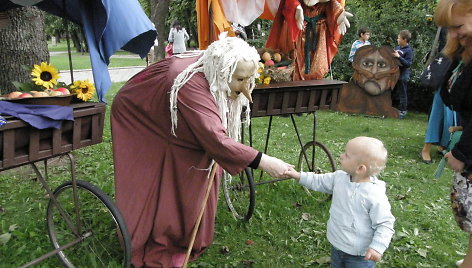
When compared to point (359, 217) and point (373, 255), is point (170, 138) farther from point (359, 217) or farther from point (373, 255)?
point (373, 255)

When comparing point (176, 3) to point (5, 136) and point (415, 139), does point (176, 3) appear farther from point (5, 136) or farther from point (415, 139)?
point (5, 136)

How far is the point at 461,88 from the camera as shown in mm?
2250

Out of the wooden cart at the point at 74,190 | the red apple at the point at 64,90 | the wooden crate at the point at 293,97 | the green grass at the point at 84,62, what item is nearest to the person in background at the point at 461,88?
the wooden crate at the point at 293,97

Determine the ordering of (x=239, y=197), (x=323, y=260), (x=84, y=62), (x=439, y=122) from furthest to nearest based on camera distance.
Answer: (x=84, y=62) < (x=439, y=122) < (x=239, y=197) < (x=323, y=260)

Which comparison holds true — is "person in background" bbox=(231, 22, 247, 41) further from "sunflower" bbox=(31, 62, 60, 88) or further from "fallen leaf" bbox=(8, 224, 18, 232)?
"fallen leaf" bbox=(8, 224, 18, 232)

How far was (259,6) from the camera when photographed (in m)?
4.19

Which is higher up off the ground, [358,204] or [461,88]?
[461,88]

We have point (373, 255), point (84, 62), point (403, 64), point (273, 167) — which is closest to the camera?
point (373, 255)

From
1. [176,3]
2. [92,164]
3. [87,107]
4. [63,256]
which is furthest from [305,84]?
[176,3]

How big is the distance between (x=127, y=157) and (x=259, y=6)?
2158mm

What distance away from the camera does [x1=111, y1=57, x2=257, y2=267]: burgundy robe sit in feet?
8.94

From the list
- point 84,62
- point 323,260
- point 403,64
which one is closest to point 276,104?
point 323,260

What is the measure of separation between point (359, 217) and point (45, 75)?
2.06 meters

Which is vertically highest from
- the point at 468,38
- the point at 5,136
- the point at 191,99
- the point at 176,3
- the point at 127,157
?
the point at 176,3
